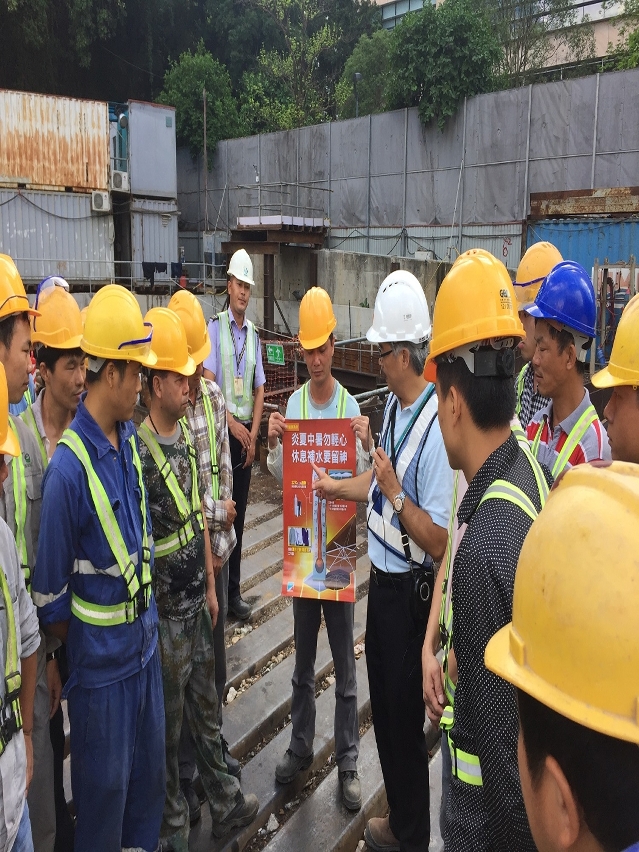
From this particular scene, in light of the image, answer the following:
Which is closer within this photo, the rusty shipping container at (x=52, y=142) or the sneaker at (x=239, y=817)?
the sneaker at (x=239, y=817)

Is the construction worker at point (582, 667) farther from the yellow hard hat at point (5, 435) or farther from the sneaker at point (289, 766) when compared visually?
the sneaker at point (289, 766)

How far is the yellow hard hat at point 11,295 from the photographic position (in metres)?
2.63

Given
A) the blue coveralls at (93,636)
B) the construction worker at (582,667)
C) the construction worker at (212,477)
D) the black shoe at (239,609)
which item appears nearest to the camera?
the construction worker at (582,667)

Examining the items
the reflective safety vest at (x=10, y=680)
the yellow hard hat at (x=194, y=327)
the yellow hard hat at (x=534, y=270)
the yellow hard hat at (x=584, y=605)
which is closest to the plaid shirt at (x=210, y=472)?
the yellow hard hat at (x=194, y=327)

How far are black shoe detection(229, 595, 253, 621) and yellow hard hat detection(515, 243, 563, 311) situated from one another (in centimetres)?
292

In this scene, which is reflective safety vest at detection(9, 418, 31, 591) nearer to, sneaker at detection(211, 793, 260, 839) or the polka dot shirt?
sneaker at detection(211, 793, 260, 839)

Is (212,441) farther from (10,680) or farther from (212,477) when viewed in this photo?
(10,680)

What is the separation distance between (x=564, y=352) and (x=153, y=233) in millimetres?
23993

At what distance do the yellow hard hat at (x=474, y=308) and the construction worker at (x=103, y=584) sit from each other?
45.8 inches

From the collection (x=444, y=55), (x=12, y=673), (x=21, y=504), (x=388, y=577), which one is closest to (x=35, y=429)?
(x=21, y=504)

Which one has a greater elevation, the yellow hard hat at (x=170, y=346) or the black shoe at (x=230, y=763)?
the yellow hard hat at (x=170, y=346)

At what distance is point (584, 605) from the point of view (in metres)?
0.83

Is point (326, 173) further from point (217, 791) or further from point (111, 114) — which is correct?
point (217, 791)

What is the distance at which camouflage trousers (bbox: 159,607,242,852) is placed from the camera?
2721 millimetres
